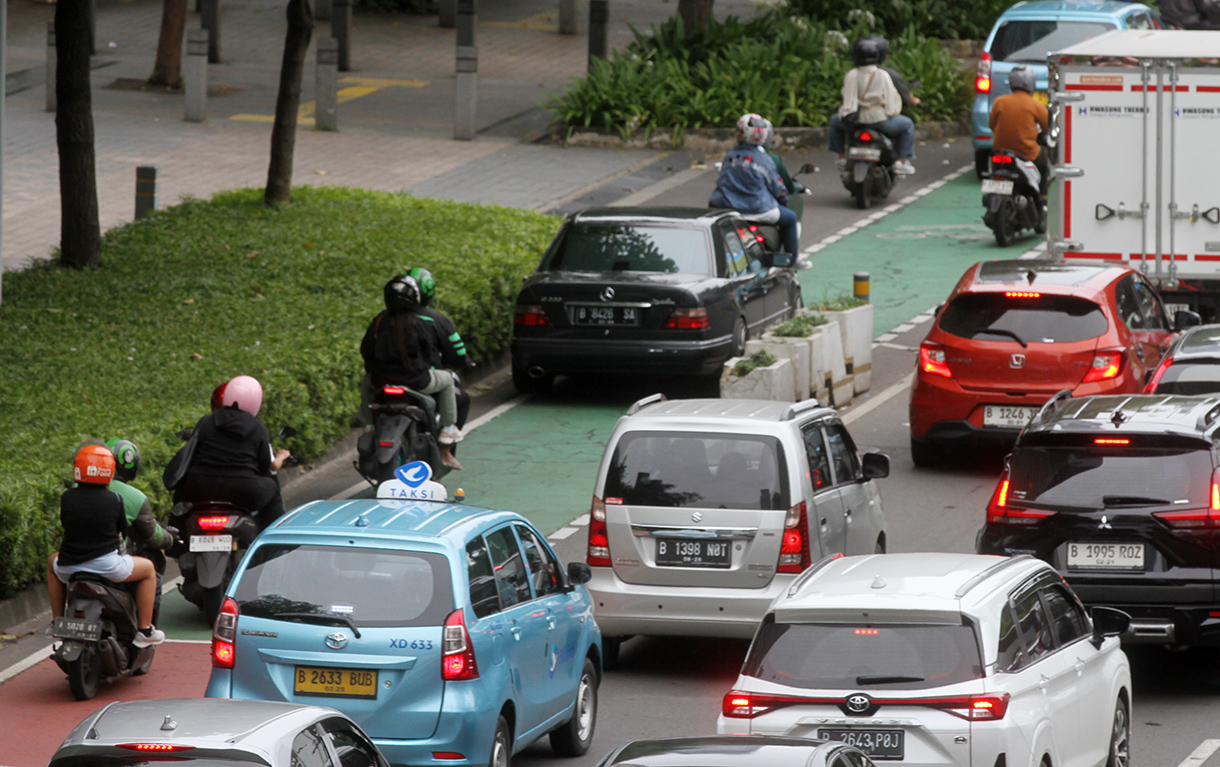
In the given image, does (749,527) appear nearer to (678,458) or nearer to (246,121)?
(678,458)

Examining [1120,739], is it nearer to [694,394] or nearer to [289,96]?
[694,394]

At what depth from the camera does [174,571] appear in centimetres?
1348

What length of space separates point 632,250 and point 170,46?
17251mm

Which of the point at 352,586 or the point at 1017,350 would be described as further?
the point at 1017,350

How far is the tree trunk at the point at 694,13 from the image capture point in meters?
31.9

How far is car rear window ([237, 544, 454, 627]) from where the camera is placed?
28.5ft

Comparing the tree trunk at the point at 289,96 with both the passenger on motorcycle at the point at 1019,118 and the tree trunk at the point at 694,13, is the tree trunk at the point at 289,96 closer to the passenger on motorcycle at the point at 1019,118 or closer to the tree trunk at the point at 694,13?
the passenger on motorcycle at the point at 1019,118

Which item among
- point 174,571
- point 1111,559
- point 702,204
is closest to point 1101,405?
point 1111,559

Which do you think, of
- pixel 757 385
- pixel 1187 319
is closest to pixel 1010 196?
pixel 1187 319

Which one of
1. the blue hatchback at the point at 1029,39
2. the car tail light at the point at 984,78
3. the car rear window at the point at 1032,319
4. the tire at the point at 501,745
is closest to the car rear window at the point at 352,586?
the tire at the point at 501,745

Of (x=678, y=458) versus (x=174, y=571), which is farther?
(x=174, y=571)

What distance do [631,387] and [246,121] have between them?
1360 centimetres

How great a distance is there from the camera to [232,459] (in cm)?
1188

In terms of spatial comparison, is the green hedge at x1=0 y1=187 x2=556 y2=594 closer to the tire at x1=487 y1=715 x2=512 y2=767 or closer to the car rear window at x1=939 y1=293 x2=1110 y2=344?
the tire at x1=487 y1=715 x2=512 y2=767
